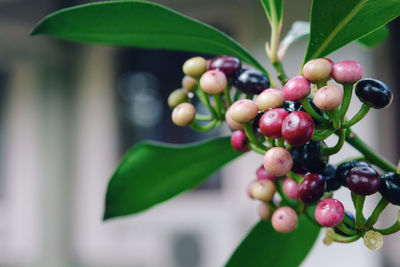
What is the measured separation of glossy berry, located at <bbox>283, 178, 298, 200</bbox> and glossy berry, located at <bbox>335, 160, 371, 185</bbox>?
0.20 ft

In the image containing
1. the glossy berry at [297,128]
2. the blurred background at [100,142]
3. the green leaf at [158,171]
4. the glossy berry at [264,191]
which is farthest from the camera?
the blurred background at [100,142]

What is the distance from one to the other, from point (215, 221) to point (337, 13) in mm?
4330

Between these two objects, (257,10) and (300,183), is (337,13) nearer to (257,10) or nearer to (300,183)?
(300,183)

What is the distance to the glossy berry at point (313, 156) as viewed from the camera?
0.42 meters

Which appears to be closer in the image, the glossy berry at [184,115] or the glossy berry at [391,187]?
the glossy berry at [391,187]

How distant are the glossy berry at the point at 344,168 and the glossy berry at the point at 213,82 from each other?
131 millimetres

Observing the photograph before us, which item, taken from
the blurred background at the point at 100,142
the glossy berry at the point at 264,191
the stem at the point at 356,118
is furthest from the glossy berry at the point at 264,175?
the blurred background at the point at 100,142

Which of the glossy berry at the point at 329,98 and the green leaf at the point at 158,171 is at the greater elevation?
the glossy berry at the point at 329,98

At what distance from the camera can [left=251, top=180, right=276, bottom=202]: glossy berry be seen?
48 cm

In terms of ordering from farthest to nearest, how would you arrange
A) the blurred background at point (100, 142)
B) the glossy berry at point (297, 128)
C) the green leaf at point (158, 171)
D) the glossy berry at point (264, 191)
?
the blurred background at point (100, 142) < the green leaf at point (158, 171) < the glossy berry at point (264, 191) < the glossy berry at point (297, 128)

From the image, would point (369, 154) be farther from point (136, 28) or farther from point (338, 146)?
point (136, 28)

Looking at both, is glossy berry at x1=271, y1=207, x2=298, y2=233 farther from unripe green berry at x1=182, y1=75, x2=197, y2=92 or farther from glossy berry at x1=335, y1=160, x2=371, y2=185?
unripe green berry at x1=182, y1=75, x2=197, y2=92

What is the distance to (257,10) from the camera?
13.8 ft

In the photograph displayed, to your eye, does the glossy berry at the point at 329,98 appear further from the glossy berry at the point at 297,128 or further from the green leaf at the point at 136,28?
the green leaf at the point at 136,28
